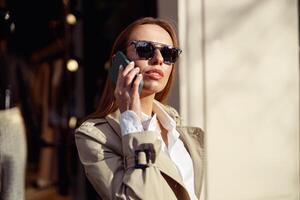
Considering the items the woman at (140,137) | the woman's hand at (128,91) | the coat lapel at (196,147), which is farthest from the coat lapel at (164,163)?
the coat lapel at (196,147)

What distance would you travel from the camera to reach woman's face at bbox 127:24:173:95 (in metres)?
1.91

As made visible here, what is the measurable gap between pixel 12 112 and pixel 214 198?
1.95 metres

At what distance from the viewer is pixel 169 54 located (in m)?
1.96

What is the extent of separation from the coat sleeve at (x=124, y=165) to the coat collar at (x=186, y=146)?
0.06 m

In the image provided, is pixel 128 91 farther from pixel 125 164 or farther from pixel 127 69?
pixel 125 164

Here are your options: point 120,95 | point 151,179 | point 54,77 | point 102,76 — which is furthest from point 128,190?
point 54,77

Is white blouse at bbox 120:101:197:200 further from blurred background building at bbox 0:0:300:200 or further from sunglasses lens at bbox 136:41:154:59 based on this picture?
blurred background building at bbox 0:0:300:200

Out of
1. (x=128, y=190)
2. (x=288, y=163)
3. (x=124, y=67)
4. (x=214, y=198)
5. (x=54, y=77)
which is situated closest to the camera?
(x=128, y=190)

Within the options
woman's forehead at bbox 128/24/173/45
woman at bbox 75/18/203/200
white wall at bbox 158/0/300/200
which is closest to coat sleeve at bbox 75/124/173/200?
woman at bbox 75/18/203/200

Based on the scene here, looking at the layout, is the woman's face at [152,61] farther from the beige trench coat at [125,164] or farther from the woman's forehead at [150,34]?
the beige trench coat at [125,164]

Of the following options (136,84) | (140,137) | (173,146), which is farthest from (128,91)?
(173,146)

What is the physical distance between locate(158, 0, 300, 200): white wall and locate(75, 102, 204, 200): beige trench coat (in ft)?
5.68

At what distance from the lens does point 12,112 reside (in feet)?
7.01

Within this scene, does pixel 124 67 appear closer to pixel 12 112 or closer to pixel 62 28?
pixel 12 112
